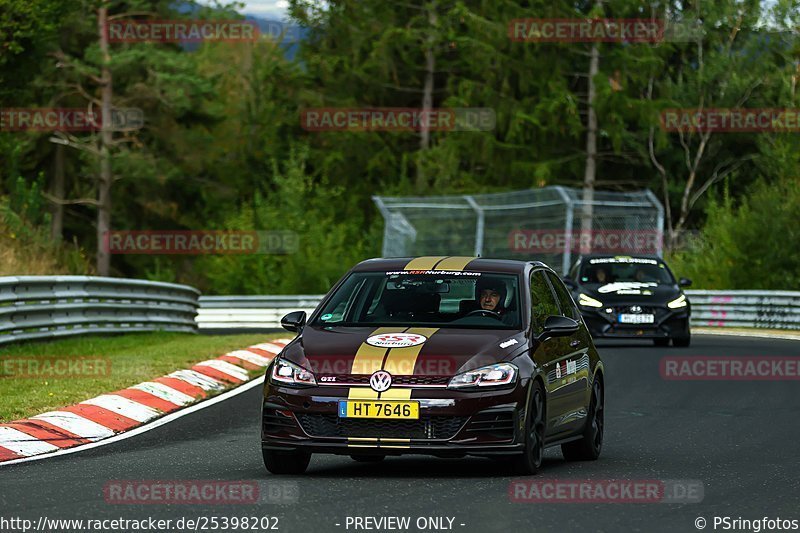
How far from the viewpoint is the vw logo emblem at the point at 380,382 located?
418 inches

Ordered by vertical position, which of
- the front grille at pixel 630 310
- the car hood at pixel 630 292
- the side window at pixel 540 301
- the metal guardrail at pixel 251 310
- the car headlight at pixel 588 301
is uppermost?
the side window at pixel 540 301

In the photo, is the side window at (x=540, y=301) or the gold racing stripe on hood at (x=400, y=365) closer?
the gold racing stripe on hood at (x=400, y=365)

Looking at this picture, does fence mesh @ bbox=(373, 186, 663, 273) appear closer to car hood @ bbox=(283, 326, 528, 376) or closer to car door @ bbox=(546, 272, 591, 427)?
car door @ bbox=(546, 272, 591, 427)


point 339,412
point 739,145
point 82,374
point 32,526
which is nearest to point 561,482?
point 339,412

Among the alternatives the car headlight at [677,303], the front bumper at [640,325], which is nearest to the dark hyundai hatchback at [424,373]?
the front bumper at [640,325]

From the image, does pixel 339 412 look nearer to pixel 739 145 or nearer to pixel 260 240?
pixel 260 240

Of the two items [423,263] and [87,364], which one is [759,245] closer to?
[87,364]

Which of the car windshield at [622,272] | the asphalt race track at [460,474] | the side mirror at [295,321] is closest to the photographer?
the asphalt race track at [460,474]

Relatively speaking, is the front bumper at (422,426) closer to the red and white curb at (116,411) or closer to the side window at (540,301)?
the side window at (540,301)

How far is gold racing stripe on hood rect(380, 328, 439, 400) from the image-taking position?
1061cm

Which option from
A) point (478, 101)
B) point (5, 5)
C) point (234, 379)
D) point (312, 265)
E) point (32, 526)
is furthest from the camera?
point (478, 101)

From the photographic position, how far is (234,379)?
19.8 meters

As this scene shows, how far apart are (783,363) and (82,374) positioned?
10.3 m

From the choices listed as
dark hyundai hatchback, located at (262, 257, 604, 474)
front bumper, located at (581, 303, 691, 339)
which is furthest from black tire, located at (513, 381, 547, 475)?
front bumper, located at (581, 303, 691, 339)
